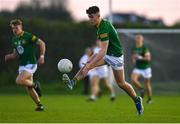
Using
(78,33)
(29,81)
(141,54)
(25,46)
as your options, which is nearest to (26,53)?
(25,46)

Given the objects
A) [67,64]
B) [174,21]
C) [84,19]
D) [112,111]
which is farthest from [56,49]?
[67,64]

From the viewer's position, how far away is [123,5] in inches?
1355

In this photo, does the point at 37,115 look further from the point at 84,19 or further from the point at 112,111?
the point at 84,19

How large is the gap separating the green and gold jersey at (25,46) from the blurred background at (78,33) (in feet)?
38.6

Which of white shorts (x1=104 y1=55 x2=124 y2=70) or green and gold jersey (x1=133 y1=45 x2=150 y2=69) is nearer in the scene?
white shorts (x1=104 y1=55 x2=124 y2=70)

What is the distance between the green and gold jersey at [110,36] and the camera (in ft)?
49.9

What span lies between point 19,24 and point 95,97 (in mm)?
7660

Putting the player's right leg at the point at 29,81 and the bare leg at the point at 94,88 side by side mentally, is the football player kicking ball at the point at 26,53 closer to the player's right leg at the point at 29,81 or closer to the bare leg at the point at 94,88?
the player's right leg at the point at 29,81

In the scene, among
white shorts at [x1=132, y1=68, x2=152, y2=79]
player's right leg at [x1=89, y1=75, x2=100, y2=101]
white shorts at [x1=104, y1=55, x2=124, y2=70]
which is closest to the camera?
white shorts at [x1=104, y1=55, x2=124, y2=70]

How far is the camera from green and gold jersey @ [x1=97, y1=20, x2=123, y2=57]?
1520cm

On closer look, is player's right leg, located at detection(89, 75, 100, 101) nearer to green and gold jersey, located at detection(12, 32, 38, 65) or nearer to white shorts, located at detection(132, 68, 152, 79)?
white shorts, located at detection(132, 68, 152, 79)

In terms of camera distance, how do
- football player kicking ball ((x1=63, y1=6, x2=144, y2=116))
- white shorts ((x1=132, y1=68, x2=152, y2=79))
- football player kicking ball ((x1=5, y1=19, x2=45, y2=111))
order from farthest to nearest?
1. white shorts ((x1=132, y1=68, x2=152, y2=79))
2. football player kicking ball ((x1=5, y1=19, x2=45, y2=111))
3. football player kicking ball ((x1=63, y1=6, x2=144, y2=116))

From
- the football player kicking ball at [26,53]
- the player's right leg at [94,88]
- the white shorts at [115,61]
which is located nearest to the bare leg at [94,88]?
the player's right leg at [94,88]

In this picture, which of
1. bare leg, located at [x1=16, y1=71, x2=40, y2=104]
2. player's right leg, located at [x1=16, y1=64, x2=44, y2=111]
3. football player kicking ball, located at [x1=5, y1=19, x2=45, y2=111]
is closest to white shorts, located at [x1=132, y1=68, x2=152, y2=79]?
football player kicking ball, located at [x1=5, y1=19, x2=45, y2=111]
